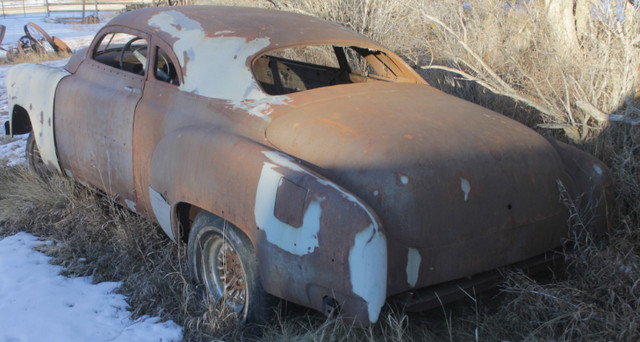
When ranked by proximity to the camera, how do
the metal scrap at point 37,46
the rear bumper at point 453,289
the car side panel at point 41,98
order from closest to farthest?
the rear bumper at point 453,289 < the car side panel at point 41,98 < the metal scrap at point 37,46

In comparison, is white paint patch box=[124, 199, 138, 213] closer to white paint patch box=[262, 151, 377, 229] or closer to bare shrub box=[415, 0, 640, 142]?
white paint patch box=[262, 151, 377, 229]

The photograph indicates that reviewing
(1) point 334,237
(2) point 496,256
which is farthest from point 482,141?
(1) point 334,237

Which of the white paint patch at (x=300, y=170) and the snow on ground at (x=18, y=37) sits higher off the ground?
the white paint patch at (x=300, y=170)

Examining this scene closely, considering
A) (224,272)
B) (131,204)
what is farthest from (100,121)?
(224,272)

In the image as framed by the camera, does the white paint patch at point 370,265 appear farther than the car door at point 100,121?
No

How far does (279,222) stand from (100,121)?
2023 millimetres

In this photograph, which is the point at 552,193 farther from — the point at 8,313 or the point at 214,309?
the point at 8,313

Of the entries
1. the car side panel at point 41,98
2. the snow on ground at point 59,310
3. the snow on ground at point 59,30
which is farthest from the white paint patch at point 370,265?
the snow on ground at point 59,30

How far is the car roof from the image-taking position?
11.8ft

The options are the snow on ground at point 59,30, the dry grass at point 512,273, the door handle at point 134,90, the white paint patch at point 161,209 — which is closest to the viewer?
the dry grass at point 512,273

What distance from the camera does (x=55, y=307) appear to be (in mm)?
3080

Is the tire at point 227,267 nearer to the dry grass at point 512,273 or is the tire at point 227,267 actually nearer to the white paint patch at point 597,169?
the dry grass at point 512,273

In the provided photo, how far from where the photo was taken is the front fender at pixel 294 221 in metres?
2.27

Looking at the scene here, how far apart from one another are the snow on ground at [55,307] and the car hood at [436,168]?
1.24m
